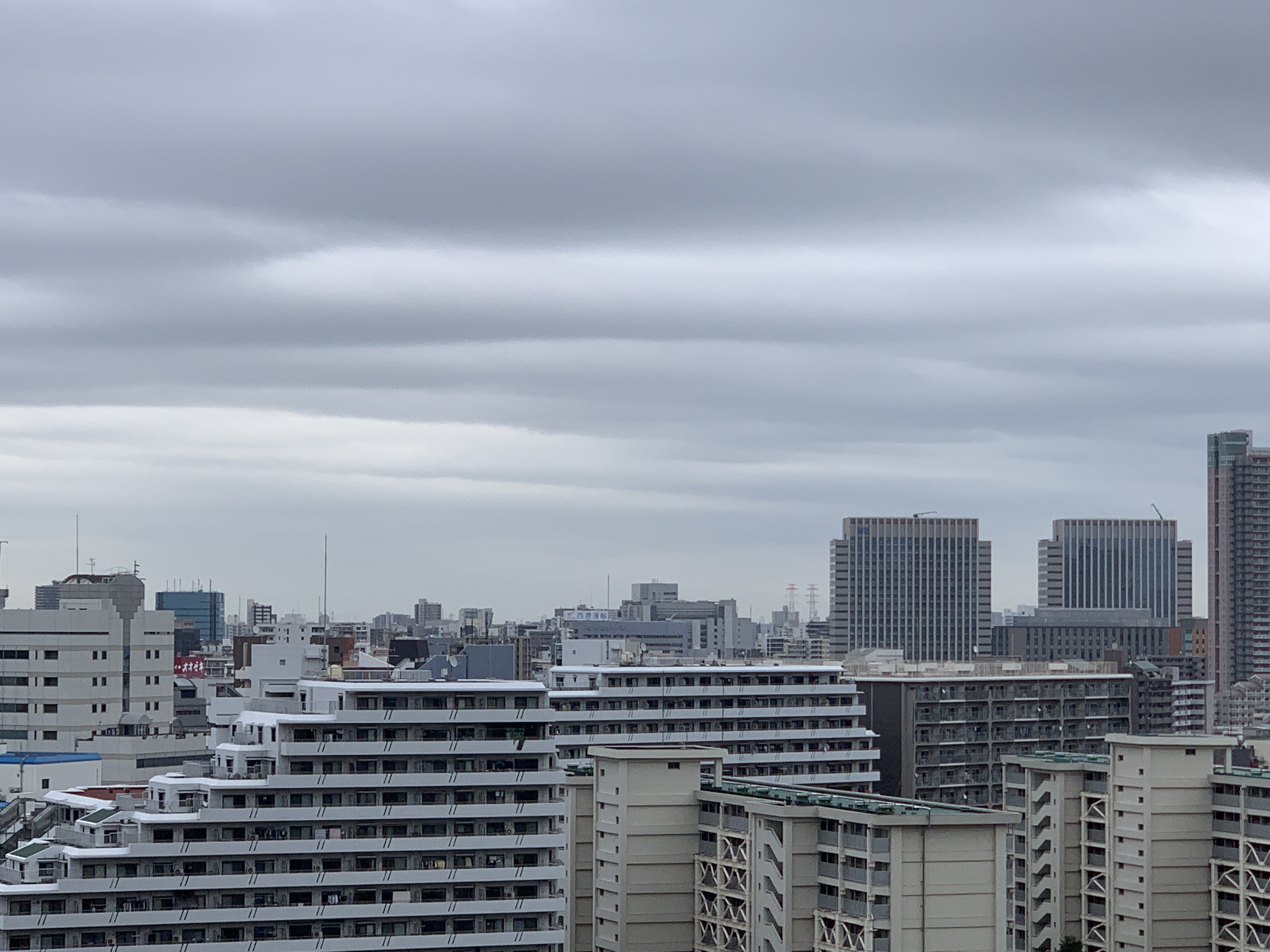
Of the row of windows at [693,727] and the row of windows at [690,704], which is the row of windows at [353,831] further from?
the row of windows at [690,704]

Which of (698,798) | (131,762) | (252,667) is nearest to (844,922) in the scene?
(698,798)

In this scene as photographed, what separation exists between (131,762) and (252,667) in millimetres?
42396

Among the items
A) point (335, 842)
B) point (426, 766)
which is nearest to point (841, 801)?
point (426, 766)

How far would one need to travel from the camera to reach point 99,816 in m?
110

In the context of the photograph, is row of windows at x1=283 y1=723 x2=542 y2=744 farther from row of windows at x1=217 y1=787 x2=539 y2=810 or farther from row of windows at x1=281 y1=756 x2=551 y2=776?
row of windows at x1=217 y1=787 x2=539 y2=810

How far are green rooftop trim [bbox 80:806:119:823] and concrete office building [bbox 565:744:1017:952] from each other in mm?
32959

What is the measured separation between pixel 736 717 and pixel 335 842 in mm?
79485

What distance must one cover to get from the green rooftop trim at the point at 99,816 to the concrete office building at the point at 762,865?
32959 mm

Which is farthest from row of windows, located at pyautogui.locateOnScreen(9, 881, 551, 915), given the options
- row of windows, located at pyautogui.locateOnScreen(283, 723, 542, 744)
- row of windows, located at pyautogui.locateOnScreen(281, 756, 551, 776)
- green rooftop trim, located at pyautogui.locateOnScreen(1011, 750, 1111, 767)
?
green rooftop trim, located at pyautogui.locateOnScreen(1011, 750, 1111, 767)

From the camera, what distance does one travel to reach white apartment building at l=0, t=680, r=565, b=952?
106125 mm

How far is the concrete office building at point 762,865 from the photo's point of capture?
346 feet

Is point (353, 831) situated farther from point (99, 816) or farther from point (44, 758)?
point (44, 758)

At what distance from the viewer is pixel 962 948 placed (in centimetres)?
10569

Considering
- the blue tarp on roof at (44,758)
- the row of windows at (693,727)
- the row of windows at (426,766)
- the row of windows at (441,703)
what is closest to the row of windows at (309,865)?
the row of windows at (426,766)
